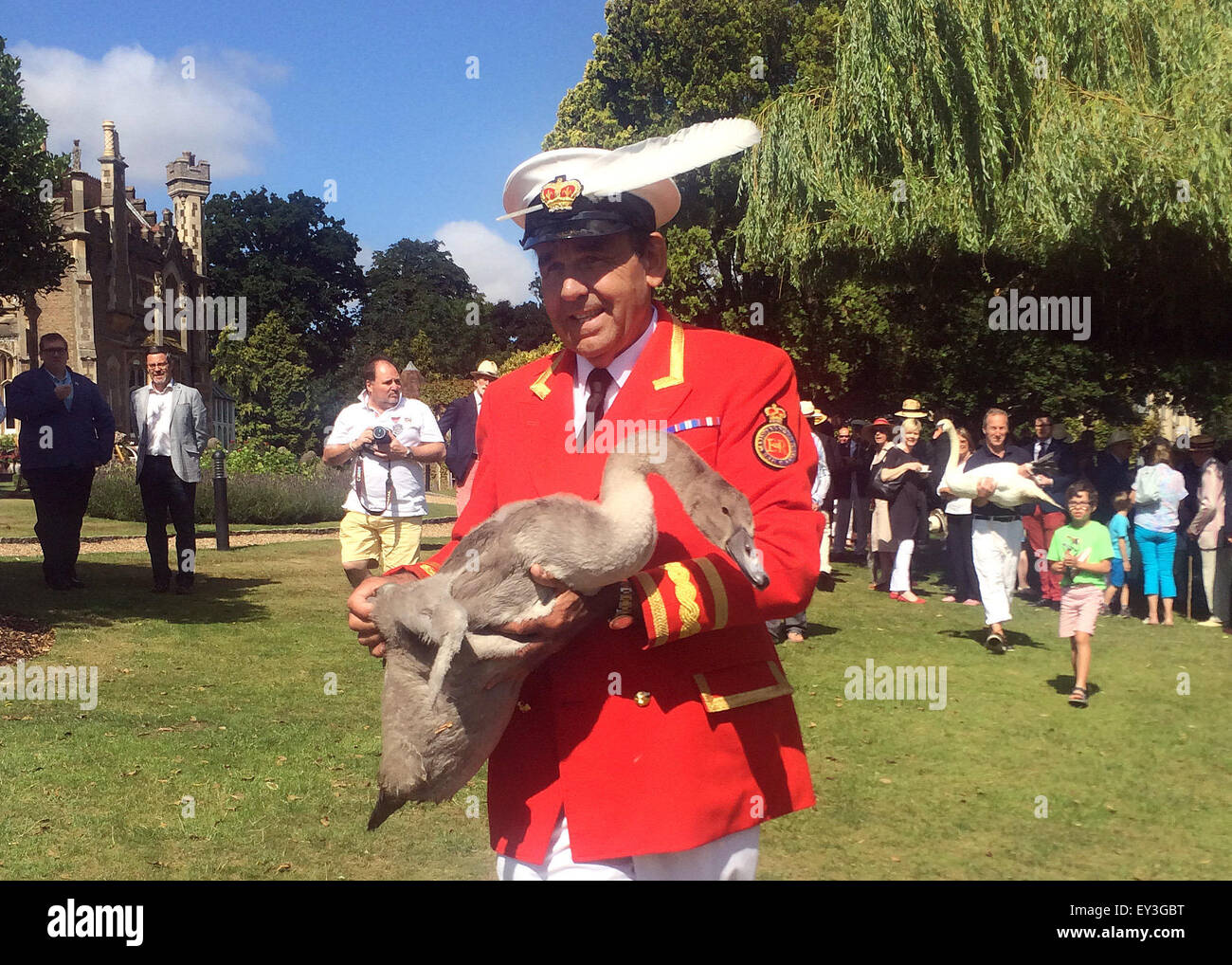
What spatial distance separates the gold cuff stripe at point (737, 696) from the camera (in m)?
3.21

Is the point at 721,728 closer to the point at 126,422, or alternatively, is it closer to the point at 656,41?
the point at 656,41

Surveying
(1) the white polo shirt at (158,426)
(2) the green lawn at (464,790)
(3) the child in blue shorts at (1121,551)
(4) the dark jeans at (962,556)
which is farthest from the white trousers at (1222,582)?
(1) the white polo shirt at (158,426)

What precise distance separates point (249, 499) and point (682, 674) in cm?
2494

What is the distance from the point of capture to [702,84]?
33.7 metres

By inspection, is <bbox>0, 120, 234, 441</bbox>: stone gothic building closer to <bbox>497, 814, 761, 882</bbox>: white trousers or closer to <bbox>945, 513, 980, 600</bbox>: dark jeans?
<bbox>945, 513, 980, 600</bbox>: dark jeans

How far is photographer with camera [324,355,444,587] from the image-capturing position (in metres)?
10.6

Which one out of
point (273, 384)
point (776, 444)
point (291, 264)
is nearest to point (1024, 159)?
point (776, 444)

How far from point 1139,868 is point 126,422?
50.1 meters

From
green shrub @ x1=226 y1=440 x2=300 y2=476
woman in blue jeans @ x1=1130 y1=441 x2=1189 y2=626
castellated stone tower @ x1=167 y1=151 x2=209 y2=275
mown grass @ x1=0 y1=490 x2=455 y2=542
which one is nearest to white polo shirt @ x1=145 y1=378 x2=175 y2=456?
mown grass @ x1=0 y1=490 x2=455 y2=542

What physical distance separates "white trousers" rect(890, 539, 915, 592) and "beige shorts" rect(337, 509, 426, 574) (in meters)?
8.77

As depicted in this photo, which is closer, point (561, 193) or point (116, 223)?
point (561, 193)

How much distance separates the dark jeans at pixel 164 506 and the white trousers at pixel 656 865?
38.6 feet

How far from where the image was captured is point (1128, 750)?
931cm

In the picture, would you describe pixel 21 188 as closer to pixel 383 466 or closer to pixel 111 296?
pixel 383 466
